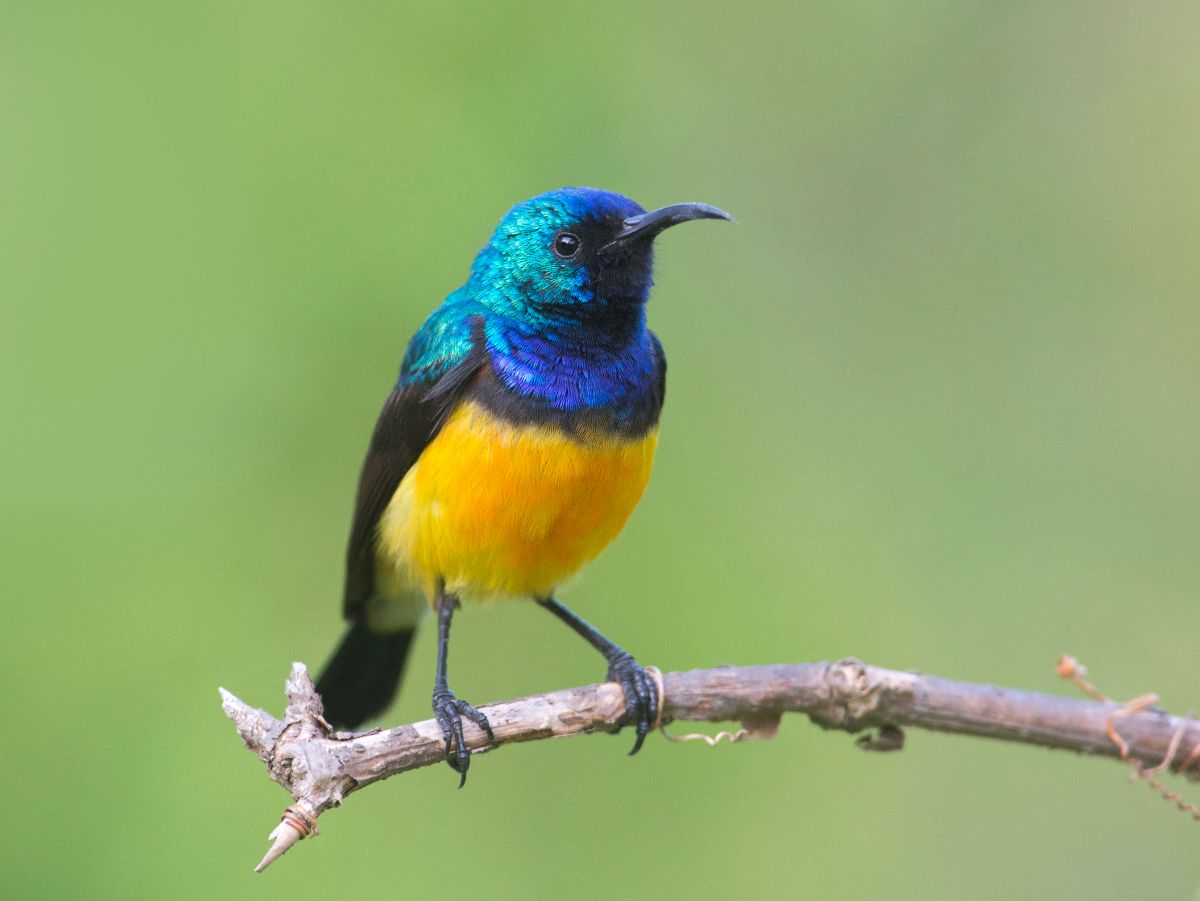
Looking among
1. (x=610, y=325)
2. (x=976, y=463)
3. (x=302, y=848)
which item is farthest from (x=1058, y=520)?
(x=302, y=848)

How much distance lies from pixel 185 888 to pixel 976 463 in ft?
14.1

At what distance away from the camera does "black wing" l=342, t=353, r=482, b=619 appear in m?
4.92

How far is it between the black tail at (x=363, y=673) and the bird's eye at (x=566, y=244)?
1909 millimetres

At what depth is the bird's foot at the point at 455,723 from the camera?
425 cm

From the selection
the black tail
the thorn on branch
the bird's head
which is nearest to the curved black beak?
the bird's head

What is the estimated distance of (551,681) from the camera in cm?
644

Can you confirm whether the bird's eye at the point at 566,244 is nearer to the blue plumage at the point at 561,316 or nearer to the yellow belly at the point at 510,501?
the blue plumage at the point at 561,316

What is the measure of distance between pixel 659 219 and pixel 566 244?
0.35 meters

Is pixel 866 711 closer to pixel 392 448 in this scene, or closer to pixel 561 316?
pixel 561 316

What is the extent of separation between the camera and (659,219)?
16.1 feet

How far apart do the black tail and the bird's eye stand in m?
1.91

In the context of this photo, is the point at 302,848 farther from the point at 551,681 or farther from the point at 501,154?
the point at 501,154

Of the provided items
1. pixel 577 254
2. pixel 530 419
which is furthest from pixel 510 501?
pixel 577 254

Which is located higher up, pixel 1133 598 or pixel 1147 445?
pixel 1147 445
